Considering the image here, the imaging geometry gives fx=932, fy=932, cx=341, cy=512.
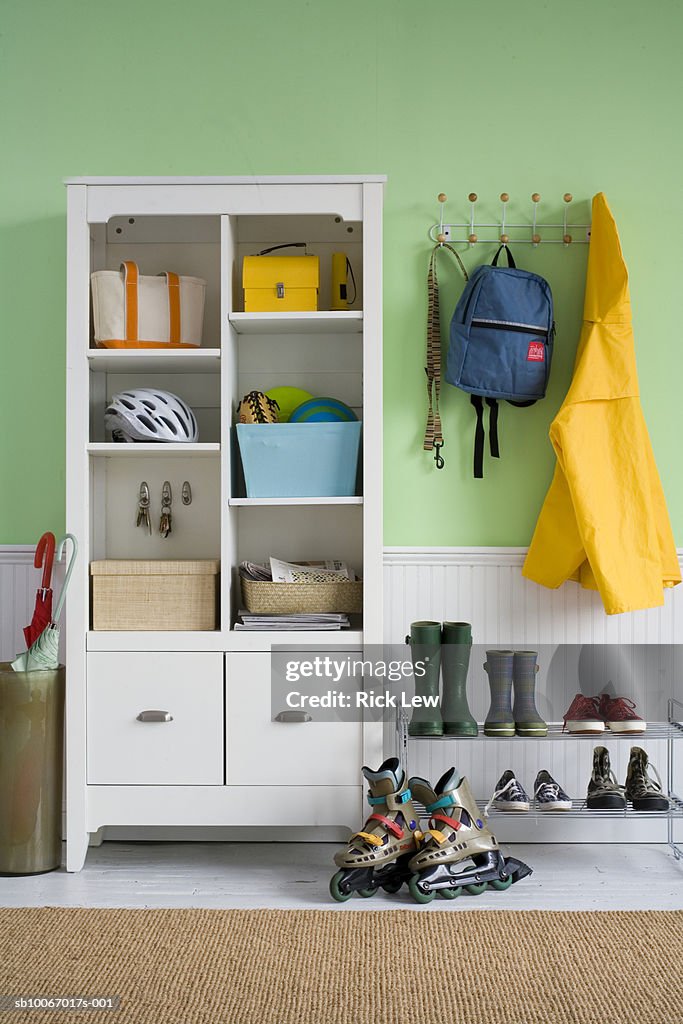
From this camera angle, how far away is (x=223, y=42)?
2873mm

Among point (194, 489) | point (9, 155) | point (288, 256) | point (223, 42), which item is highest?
point (223, 42)

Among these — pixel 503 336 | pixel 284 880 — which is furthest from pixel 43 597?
pixel 503 336

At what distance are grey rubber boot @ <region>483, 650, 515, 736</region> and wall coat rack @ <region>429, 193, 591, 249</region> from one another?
49.3 inches

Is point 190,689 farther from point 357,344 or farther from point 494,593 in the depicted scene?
point 357,344

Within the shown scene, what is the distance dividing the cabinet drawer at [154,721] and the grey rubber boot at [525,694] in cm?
82

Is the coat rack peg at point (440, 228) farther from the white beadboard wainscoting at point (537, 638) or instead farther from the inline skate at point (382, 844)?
the inline skate at point (382, 844)

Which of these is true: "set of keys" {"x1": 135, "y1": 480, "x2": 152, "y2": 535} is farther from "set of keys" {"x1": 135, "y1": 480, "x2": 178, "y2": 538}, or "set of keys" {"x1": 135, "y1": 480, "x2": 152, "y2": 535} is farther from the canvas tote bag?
the canvas tote bag

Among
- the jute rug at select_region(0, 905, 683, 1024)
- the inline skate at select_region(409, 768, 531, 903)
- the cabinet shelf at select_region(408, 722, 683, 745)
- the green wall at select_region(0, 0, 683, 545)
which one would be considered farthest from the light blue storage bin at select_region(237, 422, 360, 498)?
the jute rug at select_region(0, 905, 683, 1024)

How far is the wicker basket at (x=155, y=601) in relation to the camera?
8.54 feet

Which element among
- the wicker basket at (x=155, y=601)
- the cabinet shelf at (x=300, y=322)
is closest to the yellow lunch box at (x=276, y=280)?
the cabinet shelf at (x=300, y=322)

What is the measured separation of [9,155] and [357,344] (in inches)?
48.2

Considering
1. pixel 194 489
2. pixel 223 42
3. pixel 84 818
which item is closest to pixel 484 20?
Result: pixel 223 42

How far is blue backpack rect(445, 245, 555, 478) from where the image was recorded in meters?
2.70

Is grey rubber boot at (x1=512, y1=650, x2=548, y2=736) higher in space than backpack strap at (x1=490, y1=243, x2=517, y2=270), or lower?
lower
